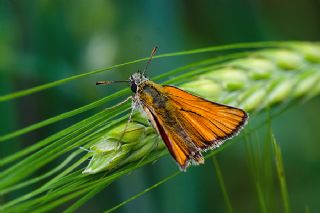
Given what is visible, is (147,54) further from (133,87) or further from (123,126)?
(123,126)

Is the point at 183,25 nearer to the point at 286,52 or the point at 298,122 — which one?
the point at 298,122

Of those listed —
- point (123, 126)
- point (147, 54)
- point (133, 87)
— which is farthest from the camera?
point (147, 54)

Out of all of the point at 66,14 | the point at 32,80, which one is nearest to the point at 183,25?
the point at 66,14

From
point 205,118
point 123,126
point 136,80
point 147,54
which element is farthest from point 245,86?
point 147,54

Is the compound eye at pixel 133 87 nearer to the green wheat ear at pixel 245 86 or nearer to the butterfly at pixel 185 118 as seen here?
the butterfly at pixel 185 118

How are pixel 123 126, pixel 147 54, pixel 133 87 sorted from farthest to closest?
pixel 147 54 → pixel 133 87 → pixel 123 126

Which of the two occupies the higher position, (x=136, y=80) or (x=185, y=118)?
(x=136, y=80)

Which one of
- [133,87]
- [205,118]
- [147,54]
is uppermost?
[147,54]

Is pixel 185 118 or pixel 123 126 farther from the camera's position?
pixel 185 118
